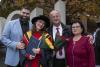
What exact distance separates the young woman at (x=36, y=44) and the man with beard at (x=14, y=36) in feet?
0.98

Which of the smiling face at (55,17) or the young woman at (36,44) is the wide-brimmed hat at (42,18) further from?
the smiling face at (55,17)

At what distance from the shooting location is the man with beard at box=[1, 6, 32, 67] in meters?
7.39

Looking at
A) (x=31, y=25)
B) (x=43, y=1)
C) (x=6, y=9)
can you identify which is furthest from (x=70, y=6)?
(x=31, y=25)

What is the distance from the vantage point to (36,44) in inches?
277

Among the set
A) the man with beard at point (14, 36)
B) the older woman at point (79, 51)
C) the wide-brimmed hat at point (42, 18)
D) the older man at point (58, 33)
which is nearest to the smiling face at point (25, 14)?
the man with beard at point (14, 36)

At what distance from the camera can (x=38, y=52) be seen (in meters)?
6.97

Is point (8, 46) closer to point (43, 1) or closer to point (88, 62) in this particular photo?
point (88, 62)

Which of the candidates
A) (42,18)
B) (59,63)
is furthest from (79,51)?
(42,18)

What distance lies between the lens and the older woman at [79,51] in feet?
23.0

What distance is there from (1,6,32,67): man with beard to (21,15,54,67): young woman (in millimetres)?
300

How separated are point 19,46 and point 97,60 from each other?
2.70 m

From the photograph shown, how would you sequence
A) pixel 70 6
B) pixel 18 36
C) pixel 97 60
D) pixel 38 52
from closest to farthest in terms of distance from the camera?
pixel 38 52
pixel 18 36
pixel 97 60
pixel 70 6

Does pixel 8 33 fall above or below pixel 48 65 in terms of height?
above

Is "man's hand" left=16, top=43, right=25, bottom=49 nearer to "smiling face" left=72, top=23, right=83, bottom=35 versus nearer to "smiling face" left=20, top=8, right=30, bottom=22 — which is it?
"smiling face" left=20, top=8, right=30, bottom=22
